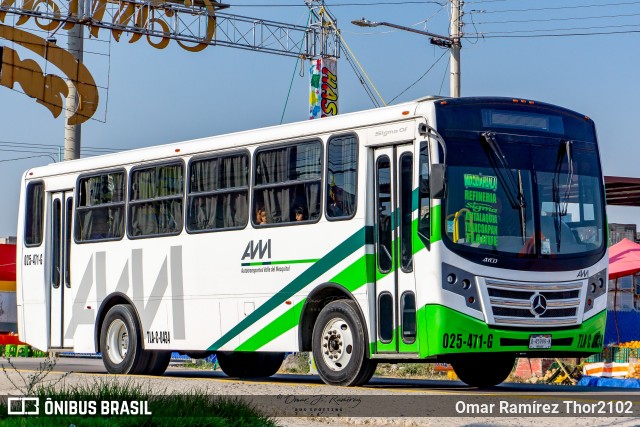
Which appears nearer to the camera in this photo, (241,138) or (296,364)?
(241,138)

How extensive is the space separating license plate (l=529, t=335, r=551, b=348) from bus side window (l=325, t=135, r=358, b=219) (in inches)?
105

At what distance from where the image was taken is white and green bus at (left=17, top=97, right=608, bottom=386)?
1467cm

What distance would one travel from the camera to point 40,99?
107 ft

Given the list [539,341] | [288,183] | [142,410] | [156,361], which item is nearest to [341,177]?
[288,183]

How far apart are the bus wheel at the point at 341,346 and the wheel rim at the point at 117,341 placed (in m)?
4.66

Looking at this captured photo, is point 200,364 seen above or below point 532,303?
below

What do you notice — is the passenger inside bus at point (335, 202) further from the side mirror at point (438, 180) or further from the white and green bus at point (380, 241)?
the side mirror at point (438, 180)

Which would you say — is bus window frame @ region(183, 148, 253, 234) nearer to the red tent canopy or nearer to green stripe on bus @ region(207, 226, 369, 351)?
green stripe on bus @ region(207, 226, 369, 351)

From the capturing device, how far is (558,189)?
50.4ft

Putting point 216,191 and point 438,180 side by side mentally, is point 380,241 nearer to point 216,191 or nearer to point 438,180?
point 438,180

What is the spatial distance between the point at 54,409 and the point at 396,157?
6.41 m

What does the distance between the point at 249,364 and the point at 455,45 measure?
40.4 ft

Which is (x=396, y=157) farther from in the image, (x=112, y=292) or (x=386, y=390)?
(x=112, y=292)

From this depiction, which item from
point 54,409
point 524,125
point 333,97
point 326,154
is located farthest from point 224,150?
point 333,97
